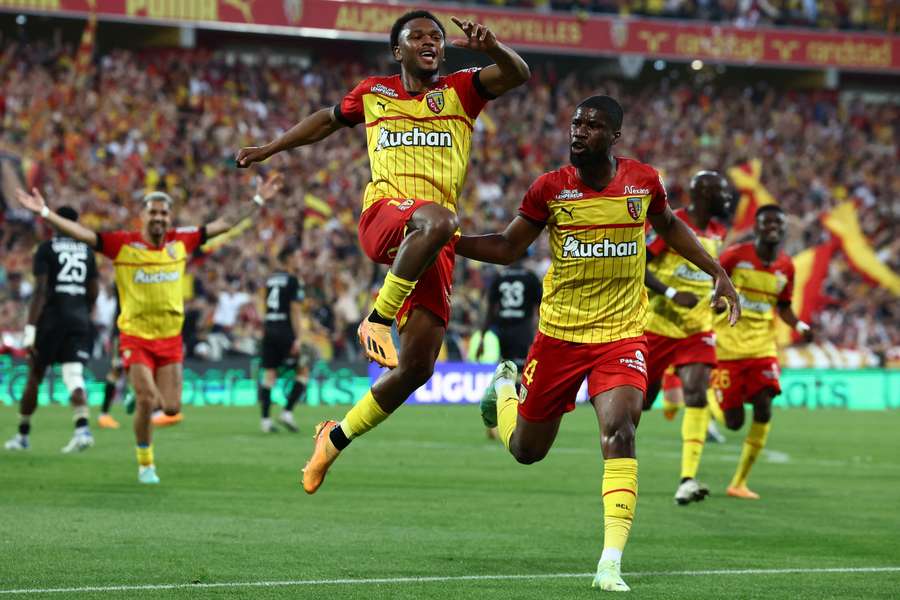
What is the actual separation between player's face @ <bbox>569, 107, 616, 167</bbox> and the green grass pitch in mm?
2371

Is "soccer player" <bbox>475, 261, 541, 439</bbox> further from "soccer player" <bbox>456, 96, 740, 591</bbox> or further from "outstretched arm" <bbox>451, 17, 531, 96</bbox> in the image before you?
"outstretched arm" <bbox>451, 17, 531, 96</bbox>

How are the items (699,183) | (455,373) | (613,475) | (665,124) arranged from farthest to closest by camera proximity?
(665,124) → (455,373) → (699,183) → (613,475)

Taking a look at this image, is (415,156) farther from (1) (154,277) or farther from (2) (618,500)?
(1) (154,277)

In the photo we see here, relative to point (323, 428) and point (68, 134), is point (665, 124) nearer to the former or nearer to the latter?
point (68, 134)

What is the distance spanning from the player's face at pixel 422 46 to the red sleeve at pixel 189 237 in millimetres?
5854

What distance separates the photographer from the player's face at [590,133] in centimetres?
764

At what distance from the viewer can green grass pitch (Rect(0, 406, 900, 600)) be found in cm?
742

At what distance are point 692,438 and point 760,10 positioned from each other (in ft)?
110

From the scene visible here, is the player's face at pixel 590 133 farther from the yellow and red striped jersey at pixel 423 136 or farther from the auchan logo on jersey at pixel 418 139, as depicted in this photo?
the auchan logo on jersey at pixel 418 139

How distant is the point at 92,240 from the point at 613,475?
265 inches

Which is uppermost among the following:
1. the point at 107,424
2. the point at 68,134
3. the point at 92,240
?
the point at 68,134

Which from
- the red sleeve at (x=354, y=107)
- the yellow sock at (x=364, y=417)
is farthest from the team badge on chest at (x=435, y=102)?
the yellow sock at (x=364, y=417)

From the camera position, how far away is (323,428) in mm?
8414

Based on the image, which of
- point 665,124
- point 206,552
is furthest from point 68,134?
point 206,552
